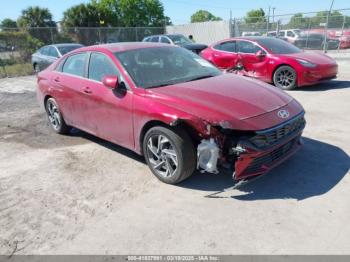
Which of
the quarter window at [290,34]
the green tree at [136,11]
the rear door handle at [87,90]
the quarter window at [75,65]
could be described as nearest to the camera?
the rear door handle at [87,90]

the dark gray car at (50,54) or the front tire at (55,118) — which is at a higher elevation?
the dark gray car at (50,54)

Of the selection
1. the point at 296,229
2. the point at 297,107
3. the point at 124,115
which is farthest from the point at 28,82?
the point at 296,229

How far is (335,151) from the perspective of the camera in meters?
4.91

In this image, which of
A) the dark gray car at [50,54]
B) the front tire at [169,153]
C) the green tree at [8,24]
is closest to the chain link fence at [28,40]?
the dark gray car at [50,54]

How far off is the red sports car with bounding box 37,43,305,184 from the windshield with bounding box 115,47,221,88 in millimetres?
11

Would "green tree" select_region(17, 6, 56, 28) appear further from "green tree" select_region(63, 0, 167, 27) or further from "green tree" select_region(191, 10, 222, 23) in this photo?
"green tree" select_region(191, 10, 222, 23)

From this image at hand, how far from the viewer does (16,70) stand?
18609 mm

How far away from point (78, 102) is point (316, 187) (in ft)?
11.8

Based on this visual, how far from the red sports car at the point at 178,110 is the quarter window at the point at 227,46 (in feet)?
18.4

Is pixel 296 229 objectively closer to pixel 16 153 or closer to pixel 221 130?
pixel 221 130

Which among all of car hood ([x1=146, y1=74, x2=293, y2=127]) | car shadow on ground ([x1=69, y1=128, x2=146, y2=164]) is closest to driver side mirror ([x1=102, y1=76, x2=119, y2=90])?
car hood ([x1=146, y1=74, x2=293, y2=127])

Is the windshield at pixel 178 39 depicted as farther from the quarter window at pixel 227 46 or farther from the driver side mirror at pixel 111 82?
the driver side mirror at pixel 111 82

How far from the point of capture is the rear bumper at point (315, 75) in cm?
895

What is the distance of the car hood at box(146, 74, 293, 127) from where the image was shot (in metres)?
3.77
